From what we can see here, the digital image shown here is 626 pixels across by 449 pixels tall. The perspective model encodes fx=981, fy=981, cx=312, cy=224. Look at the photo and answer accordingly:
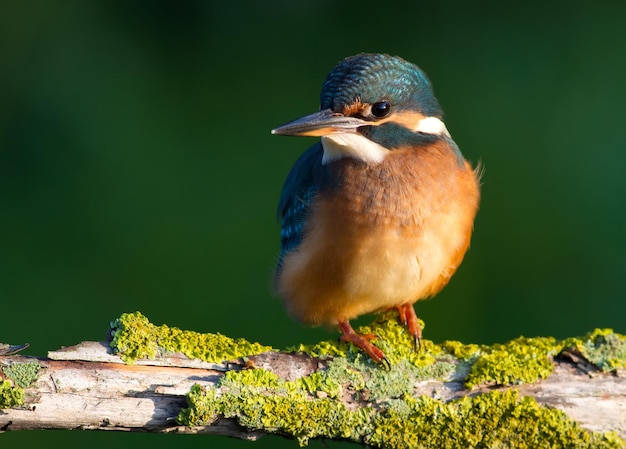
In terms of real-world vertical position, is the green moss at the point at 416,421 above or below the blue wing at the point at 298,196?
below

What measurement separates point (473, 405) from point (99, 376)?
123cm

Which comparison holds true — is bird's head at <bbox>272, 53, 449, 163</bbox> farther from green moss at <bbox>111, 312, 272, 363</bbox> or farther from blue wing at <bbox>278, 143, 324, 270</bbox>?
green moss at <bbox>111, 312, 272, 363</bbox>

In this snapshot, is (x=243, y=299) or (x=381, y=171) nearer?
(x=381, y=171)

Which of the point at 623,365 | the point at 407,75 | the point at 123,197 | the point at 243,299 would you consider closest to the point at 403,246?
the point at 407,75

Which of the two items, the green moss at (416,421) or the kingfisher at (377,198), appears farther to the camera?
the kingfisher at (377,198)

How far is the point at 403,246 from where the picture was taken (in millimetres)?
3629

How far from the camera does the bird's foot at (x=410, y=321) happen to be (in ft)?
12.4

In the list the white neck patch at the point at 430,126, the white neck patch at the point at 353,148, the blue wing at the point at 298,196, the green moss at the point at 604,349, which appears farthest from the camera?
the blue wing at the point at 298,196

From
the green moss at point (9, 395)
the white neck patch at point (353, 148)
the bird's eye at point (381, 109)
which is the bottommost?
the green moss at point (9, 395)

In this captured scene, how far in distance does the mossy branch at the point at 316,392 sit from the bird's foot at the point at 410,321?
0.33 metres

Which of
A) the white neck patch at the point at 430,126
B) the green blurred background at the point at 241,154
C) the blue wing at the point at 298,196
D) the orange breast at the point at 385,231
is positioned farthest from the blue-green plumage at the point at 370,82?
the green blurred background at the point at 241,154

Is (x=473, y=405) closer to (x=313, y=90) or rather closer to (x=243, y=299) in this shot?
(x=243, y=299)

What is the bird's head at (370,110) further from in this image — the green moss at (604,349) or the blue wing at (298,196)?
the green moss at (604,349)

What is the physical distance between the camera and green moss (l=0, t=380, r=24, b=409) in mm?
3023
